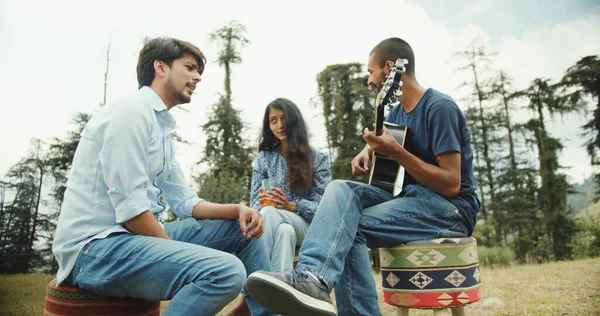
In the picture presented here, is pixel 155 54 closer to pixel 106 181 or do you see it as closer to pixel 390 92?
pixel 106 181

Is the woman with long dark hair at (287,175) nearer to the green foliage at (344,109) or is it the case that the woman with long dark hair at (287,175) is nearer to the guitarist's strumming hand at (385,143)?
the guitarist's strumming hand at (385,143)

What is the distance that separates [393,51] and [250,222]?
4.47 feet

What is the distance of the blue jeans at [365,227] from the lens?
2.08 metres

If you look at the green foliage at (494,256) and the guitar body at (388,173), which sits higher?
the guitar body at (388,173)

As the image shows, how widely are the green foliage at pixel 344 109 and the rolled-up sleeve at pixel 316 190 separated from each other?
520 inches

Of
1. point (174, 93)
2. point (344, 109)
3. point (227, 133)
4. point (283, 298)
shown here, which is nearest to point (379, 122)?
point (283, 298)

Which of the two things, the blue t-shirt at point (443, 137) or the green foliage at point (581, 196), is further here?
the green foliage at point (581, 196)

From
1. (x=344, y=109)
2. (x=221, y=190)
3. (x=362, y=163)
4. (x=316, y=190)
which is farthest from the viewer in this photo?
(x=344, y=109)

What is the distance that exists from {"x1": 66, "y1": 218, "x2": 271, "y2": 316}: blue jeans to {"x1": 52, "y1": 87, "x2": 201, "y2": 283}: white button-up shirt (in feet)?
0.25

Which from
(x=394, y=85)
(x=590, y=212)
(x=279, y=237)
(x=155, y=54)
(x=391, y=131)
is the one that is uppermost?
(x=155, y=54)

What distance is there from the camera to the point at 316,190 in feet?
11.7

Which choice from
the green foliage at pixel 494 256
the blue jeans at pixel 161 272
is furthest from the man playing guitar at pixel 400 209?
the green foliage at pixel 494 256

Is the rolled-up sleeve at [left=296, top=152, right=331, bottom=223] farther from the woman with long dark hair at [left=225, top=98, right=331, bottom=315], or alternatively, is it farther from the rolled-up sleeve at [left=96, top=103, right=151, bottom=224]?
the rolled-up sleeve at [left=96, top=103, right=151, bottom=224]

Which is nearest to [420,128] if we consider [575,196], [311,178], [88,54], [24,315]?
[311,178]
